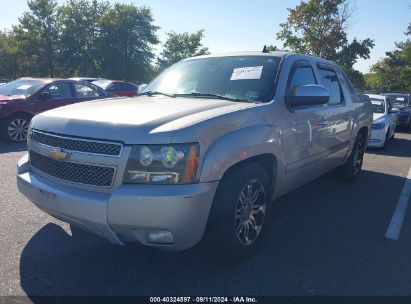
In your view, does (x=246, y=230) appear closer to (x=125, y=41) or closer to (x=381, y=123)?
(x=381, y=123)

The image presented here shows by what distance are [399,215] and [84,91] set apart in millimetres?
8192

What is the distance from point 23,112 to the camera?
30.9ft

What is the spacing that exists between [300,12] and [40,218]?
76.0ft

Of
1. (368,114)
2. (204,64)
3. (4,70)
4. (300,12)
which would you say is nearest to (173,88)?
(204,64)

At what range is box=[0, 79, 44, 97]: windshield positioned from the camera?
383 inches

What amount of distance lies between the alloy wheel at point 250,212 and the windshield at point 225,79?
910mm

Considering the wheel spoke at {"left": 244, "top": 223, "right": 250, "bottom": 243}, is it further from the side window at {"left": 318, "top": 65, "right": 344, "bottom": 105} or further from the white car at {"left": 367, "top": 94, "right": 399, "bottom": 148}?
the white car at {"left": 367, "top": 94, "right": 399, "bottom": 148}

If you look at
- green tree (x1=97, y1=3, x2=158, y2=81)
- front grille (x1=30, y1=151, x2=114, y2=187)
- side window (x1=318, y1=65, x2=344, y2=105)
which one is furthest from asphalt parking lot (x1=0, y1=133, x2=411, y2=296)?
green tree (x1=97, y1=3, x2=158, y2=81)

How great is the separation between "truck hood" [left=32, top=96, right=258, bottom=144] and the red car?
648 cm

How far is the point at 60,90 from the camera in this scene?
10.0m

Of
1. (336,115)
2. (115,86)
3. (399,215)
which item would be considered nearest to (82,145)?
(336,115)

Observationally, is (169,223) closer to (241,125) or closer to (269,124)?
(241,125)

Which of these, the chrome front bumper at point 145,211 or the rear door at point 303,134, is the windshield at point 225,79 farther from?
the chrome front bumper at point 145,211

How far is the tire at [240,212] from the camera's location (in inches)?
121
